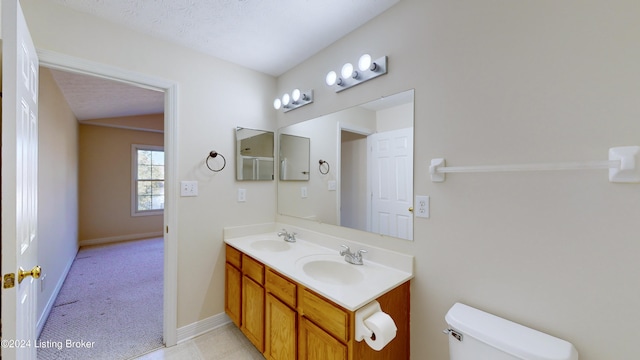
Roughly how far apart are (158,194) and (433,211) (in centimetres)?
592

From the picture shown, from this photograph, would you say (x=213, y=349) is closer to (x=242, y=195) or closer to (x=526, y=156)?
(x=242, y=195)

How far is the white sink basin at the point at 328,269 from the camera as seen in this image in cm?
156

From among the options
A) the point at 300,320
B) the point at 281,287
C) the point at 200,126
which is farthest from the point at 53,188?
the point at 300,320

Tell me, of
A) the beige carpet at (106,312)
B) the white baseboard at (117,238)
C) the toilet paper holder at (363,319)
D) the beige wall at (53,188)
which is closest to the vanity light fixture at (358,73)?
the toilet paper holder at (363,319)

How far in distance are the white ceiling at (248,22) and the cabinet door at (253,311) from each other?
72.6 inches

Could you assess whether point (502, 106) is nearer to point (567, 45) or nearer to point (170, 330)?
point (567, 45)

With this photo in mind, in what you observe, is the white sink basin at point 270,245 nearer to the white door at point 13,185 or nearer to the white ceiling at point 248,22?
the white door at point 13,185

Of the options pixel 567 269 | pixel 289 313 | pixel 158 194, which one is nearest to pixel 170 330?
pixel 289 313

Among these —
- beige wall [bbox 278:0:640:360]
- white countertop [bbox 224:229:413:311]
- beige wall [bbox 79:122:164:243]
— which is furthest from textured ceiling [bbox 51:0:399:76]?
beige wall [bbox 79:122:164:243]

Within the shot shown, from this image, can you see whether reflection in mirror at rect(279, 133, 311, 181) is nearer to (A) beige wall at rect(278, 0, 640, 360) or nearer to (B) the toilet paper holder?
(A) beige wall at rect(278, 0, 640, 360)

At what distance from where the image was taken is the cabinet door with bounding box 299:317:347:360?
1135mm

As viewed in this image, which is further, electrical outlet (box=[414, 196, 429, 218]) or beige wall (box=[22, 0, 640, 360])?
electrical outlet (box=[414, 196, 429, 218])

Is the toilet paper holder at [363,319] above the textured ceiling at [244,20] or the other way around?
the other way around

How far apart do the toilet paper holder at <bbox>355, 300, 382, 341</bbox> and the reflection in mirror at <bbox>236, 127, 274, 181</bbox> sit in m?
1.61
